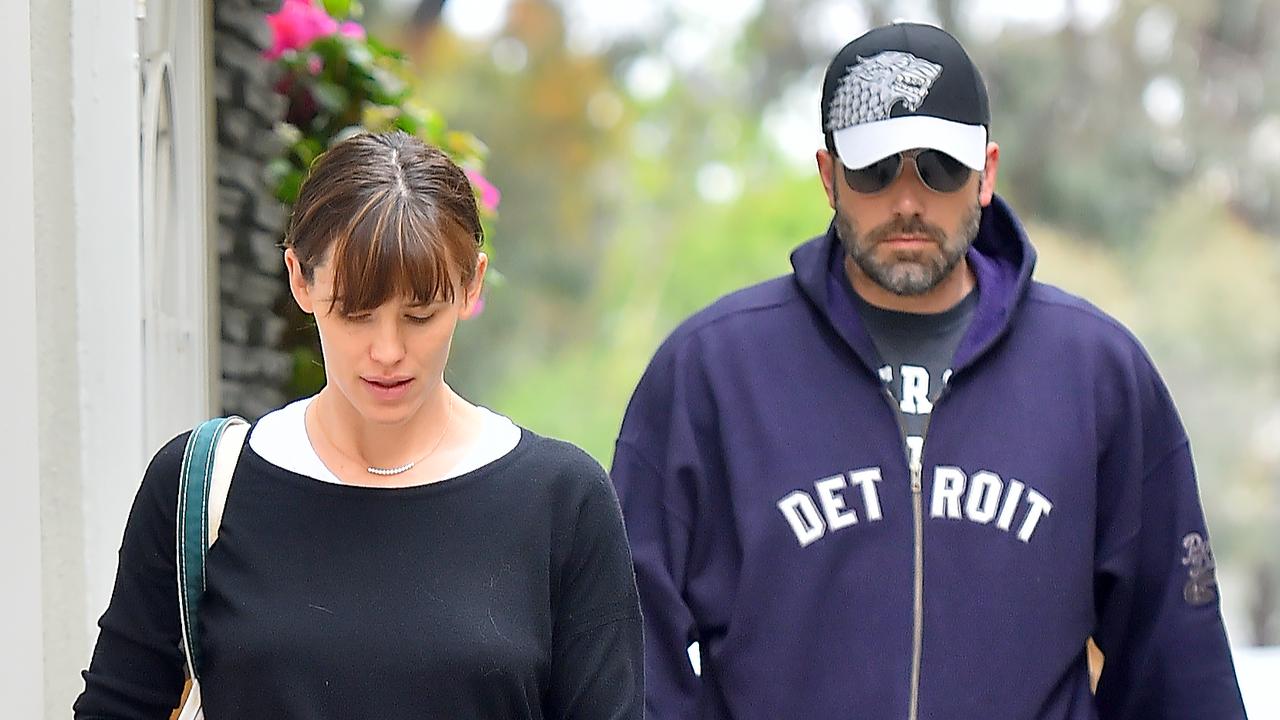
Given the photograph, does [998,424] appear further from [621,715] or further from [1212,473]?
[1212,473]

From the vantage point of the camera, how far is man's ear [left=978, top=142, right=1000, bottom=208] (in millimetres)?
2916

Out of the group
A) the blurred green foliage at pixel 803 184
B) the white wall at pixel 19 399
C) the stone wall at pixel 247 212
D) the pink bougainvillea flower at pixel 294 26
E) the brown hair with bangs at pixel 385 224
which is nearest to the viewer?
the brown hair with bangs at pixel 385 224

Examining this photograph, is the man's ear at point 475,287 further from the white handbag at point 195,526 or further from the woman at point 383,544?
the white handbag at point 195,526

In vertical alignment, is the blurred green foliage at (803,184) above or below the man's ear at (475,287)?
above

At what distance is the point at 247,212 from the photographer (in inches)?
171

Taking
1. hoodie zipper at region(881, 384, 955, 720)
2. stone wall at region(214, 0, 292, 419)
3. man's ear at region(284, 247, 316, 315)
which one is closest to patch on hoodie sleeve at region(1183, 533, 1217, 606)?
hoodie zipper at region(881, 384, 955, 720)

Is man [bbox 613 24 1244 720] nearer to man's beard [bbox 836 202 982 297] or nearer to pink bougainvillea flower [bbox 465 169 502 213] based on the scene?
man's beard [bbox 836 202 982 297]

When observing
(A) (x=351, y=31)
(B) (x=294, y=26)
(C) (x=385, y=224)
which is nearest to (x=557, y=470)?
(C) (x=385, y=224)

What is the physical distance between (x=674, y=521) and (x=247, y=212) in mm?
1839

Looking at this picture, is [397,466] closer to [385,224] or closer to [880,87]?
[385,224]

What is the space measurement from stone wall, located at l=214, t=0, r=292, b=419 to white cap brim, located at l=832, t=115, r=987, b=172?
A: 1795mm

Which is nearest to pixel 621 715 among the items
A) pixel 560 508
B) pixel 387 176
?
pixel 560 508

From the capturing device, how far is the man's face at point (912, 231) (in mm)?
2828

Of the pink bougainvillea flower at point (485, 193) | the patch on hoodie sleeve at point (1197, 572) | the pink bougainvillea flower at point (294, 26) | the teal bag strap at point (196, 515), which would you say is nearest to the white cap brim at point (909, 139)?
the patch on hoodie sleeve at point (1197, 572)
